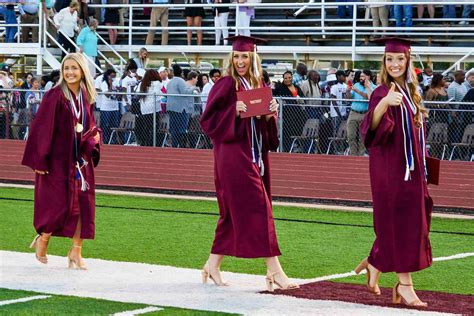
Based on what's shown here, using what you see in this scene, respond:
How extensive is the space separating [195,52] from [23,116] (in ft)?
21.1

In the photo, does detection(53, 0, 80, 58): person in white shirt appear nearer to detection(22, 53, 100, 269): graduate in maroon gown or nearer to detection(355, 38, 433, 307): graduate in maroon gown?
detection(22, 53, 100, 269): graduate in maroon gown

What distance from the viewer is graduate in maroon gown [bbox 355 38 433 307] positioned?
9.19 meters

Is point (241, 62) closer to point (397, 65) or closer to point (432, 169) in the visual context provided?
point (397, 65)

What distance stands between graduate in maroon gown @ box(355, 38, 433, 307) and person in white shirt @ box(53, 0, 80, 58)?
65.9 feet

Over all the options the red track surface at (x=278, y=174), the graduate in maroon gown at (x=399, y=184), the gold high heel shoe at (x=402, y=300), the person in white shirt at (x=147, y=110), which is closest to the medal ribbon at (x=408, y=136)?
the graduate in maroon gown at (x=399, y=184)

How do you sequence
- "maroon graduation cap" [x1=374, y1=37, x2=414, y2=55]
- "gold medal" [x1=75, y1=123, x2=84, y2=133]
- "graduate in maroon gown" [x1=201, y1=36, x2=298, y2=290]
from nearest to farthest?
"maroon graduation cap" [x1=374, y1=37, x2=414, y2=55] < "graduate in maroon gown" [x1=201, y1=36, x2=298, y2=290] < "gold medal" [x1=75, y1=123, x2=84, y2=133]

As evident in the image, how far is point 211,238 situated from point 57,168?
2931 mm

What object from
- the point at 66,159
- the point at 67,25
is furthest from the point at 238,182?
the point at 67,25

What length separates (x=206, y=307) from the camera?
905 cm

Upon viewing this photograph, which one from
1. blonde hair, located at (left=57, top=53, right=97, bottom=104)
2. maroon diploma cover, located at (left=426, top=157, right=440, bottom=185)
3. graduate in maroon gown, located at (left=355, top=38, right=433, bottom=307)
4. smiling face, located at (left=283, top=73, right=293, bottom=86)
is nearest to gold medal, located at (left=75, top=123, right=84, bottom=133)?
blonde hair, located at (left=57, top=53, right=97, bottom=104)

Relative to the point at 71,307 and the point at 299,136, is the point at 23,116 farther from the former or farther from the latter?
the point at 71,307

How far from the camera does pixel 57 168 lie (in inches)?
439

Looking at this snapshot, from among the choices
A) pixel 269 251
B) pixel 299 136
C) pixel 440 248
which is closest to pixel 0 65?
pixel 299 136

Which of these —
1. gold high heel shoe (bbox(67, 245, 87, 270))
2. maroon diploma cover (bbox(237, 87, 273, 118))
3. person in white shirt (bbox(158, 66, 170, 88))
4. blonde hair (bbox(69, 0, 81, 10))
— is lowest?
gold high heel shoe (bbox(67, 245, 87, 270))
